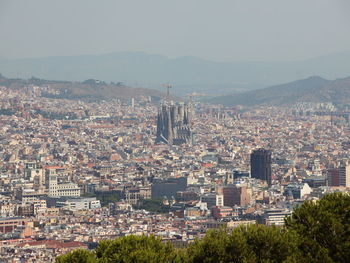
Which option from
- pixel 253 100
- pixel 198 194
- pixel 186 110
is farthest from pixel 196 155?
pixel 253 100

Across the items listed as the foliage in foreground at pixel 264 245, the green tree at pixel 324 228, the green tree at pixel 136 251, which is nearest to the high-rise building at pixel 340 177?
the green tree at pixel 324 228

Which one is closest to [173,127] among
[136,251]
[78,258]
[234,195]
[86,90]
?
[234,195]

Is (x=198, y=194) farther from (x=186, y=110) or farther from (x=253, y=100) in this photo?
(x=253, y=100)

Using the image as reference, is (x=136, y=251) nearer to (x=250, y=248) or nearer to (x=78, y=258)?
(x=78, y=258)

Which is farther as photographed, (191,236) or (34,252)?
(191,236)

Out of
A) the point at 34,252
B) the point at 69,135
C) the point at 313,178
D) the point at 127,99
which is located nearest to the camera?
the point at 34,252
